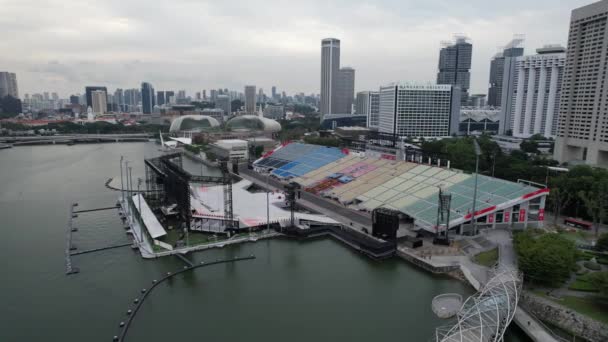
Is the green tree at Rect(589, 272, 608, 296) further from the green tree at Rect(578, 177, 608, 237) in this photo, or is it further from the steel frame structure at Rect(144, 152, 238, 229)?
the steel frame structure at Rect(144, 152, 238, 229)

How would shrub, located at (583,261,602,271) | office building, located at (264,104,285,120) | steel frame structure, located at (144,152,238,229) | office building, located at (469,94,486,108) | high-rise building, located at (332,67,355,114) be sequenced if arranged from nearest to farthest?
1. shrub, located at (583,261,602,271)
2. steel frame structure, located at (144,152,238,229)
3. high-rise building, located at (332,67,355,114)
4. office building, located at (469,94,486,108)
5. office building, located at (264,104,285,120)

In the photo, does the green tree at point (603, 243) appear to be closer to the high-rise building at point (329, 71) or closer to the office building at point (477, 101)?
the high-rise building at point (329, 71)

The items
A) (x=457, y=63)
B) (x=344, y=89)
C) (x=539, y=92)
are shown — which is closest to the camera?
(x=539, y=92)

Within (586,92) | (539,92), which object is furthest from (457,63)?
(586,92)

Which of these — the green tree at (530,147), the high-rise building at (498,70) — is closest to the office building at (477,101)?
the high-rise building at (498,70)

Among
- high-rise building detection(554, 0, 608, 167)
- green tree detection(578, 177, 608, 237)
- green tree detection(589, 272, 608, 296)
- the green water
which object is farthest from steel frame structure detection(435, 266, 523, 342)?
high-rise building detection(554, 0, 608, 167)

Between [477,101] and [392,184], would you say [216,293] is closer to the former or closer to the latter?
[392,184]
